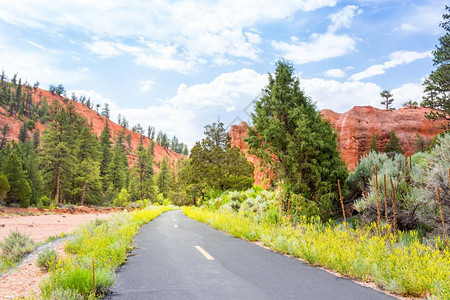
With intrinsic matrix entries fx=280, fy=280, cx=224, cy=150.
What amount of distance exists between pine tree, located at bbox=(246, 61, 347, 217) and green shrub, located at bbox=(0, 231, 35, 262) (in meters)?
9.73

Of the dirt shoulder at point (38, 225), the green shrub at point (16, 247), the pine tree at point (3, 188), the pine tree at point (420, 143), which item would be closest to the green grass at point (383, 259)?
the green shrub at point (16, 247)

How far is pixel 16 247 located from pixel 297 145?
11.1 meters

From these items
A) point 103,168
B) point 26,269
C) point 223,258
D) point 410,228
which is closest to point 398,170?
point 410,228

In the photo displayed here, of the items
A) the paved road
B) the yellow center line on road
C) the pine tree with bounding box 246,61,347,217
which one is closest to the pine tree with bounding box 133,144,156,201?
the pine tree with bounding box 246,61,347,217

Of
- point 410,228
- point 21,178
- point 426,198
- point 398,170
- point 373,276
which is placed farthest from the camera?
point 21,178

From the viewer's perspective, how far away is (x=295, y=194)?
12.8 metres

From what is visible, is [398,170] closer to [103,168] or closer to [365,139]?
[365,139]

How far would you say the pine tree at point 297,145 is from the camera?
41.7 feet

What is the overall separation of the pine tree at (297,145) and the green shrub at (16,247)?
973 cm

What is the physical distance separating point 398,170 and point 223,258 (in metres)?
7.38

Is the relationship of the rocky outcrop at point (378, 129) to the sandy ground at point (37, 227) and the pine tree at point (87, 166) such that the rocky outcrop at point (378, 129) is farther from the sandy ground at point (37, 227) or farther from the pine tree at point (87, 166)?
the pine tree at point (87, 166)

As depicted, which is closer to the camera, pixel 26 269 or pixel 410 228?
pixel 26 269

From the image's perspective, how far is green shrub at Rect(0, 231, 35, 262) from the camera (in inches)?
322

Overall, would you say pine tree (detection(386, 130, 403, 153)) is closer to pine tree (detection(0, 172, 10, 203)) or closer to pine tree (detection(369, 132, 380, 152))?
pine tree (detection(369, 132, 380, 152))
